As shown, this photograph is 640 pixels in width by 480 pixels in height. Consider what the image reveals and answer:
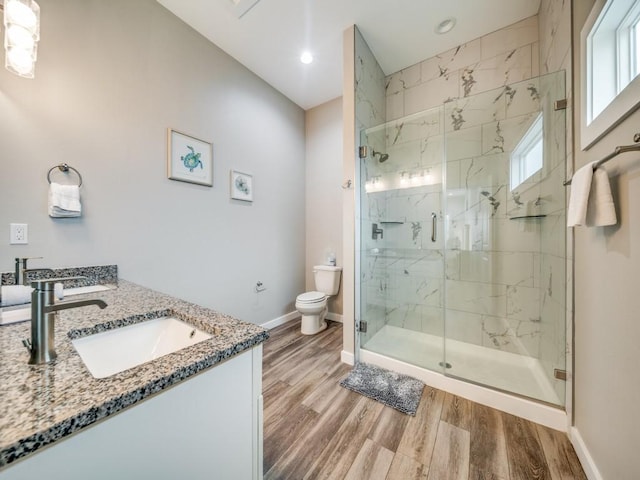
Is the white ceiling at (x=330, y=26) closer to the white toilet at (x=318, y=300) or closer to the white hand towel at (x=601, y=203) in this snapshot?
the white hand towel at (x=601, y=203)

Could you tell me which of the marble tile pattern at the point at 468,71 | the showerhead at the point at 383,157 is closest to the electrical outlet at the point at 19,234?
the showerhead at the point at 383,157

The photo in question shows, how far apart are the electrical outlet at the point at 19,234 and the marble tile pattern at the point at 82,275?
0.17 metres

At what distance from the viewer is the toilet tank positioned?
9.41 feet

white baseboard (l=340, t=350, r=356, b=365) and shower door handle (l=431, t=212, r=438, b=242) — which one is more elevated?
shower door handle (l=431, t=212, r=438, b=242)

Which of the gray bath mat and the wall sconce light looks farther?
the gray bath mat

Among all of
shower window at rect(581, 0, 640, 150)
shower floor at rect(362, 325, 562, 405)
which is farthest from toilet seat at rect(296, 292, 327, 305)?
shower window at rect(581, 0, 640, 150)

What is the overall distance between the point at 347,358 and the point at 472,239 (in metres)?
1.54

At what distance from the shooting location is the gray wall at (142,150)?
1.38 meters

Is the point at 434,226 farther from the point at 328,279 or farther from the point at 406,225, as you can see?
the point at 328,279

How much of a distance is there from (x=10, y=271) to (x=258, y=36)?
7.84 feet

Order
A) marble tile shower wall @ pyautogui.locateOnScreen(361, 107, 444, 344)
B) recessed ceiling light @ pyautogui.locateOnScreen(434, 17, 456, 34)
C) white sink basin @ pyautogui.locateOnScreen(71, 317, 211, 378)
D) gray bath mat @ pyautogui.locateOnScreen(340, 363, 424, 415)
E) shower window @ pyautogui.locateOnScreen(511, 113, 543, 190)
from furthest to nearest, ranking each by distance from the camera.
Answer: marble tile shower wall @ pyautogui.locateOnScreen(361, 107, 444, 344), recessed ceiling light @ pyautogui.locateOnScreen(434, 17, 456, 34), shower window @ pyautogui.locateOnScreen(511, 113, 543, 190), gray bath mat @ pyautogui.locateOnScreen(340, 363, 424, 415), white sink basin @ pyautogui.locateOnScreen(71, 317, 211, 378)

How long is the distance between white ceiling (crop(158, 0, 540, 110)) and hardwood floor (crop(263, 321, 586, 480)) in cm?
283

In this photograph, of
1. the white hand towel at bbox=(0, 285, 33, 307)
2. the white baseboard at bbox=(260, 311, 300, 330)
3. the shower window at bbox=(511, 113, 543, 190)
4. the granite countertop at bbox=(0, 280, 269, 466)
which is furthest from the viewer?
the white baseboard at bbox=(260, 311, 300, 330)

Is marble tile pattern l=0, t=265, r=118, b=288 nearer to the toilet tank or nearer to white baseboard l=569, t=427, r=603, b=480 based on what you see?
the toilet tank
